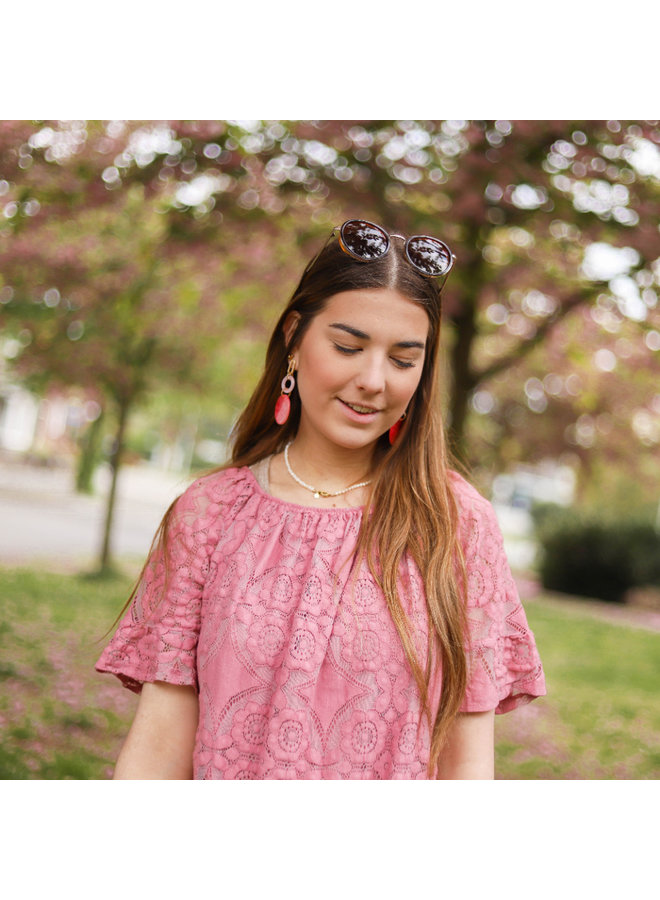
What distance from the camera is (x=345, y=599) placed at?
5.44 ft

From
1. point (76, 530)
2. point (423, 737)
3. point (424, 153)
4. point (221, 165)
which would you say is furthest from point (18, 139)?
point (76, 530)

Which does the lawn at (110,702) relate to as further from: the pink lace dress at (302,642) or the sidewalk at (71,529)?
the pink lace dress at (302,642)

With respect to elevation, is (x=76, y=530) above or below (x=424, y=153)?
below

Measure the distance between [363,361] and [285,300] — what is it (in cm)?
576

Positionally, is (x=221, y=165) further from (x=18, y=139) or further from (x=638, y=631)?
(x=638, y=631)

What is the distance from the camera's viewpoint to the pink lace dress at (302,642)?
1.62 meters

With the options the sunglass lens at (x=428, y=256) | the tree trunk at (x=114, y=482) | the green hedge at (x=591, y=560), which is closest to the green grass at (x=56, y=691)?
the tree trunk at (x=114, y=482)

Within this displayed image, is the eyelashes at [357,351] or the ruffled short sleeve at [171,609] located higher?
the eyelashes at [357,351]

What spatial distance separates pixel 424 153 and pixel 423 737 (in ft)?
12.3

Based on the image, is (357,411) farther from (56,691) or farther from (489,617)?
(56,691)

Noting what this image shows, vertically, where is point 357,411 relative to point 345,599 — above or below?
above

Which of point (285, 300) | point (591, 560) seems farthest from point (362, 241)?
point (591, 560)

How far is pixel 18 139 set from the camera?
4.26m

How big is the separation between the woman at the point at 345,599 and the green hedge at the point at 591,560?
989 cm
